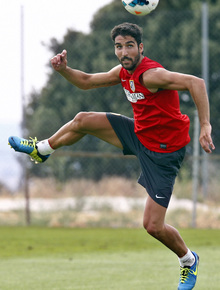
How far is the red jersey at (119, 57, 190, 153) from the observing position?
16.1 ft

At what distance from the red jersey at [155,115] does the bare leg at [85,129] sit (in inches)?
11.1

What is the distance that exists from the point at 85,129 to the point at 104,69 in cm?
1226

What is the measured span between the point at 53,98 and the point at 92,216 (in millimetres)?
5993

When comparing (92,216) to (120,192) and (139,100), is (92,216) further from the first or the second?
(139,100)

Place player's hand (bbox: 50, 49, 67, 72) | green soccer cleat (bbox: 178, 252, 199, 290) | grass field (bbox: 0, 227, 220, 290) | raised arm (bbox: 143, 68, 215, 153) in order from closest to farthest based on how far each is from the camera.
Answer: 1. raised arm (bbox: 143, 68, 215, 153)
2. green soccer cleat (bbox: 178, 252, 199, 290)
3. player's hand (bbox: 50, 49, 67, 72)
4. grass field (bbox: 0, 227, 220, 290)

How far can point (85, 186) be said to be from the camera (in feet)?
39.0

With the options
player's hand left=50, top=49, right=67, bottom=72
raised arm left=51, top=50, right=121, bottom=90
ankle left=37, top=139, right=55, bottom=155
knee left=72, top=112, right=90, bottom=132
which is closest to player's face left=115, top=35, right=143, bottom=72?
raised arm left=51, top=50, right=121, bottom=90

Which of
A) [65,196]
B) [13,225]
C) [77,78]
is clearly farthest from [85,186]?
[77,78]

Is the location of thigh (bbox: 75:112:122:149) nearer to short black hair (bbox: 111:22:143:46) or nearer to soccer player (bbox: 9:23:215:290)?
soccer player (bbox: 9:23:215:290)

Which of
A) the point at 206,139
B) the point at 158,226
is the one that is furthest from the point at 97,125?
the point at 206,139

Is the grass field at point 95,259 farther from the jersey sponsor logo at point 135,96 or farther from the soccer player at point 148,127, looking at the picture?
the jersey sponsor logo at point 135,96

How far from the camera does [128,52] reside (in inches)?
193

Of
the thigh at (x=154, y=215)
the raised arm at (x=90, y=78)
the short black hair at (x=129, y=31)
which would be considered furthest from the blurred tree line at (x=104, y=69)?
the short black hair at (x=129, y=31)

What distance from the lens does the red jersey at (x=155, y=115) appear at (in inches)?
193
